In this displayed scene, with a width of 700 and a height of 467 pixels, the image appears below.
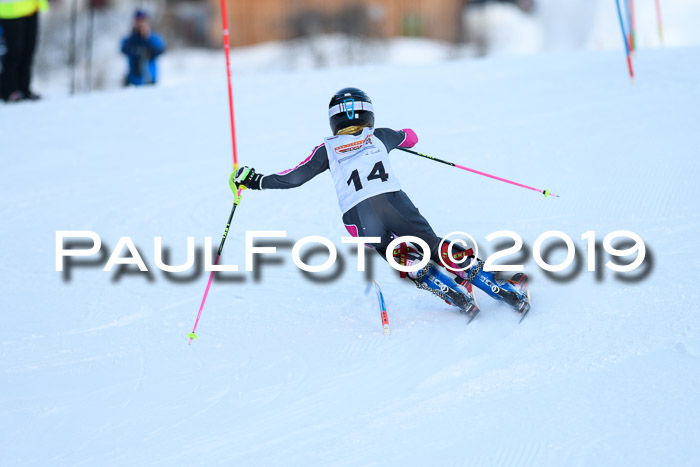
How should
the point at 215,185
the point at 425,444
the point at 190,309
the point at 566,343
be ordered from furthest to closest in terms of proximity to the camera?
the point at 215,185 → the point at 190,309 → the point at 566,343 → the point at 425,444

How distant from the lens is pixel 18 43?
32.2 feet

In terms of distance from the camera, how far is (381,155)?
461cm

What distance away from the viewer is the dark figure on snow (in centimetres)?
974

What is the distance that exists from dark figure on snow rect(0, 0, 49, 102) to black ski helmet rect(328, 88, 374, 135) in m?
6.65

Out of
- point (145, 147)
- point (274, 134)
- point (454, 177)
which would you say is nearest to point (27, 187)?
point (145, 147)

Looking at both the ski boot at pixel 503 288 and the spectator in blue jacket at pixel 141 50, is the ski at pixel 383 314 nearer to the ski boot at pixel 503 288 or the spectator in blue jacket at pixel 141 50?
the ski boot at pixel 503 288

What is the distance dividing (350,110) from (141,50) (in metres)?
7.71

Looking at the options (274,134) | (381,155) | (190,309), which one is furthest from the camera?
(274,134)

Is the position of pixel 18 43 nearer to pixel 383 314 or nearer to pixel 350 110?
pixel 350 110

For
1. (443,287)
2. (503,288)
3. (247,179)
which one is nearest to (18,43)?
(247,179)

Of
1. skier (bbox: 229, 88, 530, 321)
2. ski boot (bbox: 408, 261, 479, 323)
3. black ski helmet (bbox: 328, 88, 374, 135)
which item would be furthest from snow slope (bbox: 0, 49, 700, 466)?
black ski helmet (bbox: 328, 88, 374, 135)

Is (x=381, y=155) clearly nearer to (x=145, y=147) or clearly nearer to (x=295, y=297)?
(x=295, y=297)

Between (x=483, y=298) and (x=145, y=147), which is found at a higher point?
(x=145, y=147)

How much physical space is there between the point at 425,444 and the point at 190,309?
2.29m
